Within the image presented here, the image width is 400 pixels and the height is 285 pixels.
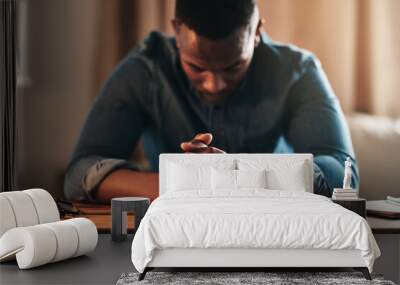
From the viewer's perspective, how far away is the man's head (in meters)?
7.86

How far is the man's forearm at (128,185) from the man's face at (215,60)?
44.6 inches

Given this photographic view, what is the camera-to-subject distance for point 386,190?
8125 mm

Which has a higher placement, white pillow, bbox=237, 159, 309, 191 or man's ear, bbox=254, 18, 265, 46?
man's ear, bbox=254, 18, 265, 46

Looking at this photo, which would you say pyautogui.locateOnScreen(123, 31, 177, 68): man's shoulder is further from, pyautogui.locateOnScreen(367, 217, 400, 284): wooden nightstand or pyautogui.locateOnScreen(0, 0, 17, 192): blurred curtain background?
pyautogui.locateOnScreen(367, 217, 400, 284): wooden nightstand

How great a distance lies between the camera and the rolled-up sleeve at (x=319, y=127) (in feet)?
25.7

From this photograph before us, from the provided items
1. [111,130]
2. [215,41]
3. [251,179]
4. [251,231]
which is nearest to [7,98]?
[111,130]

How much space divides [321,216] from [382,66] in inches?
143

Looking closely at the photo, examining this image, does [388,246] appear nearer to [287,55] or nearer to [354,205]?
[354,205]

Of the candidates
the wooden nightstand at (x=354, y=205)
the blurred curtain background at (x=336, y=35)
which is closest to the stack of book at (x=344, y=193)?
the wooden nightstand at (x=354, y=205)

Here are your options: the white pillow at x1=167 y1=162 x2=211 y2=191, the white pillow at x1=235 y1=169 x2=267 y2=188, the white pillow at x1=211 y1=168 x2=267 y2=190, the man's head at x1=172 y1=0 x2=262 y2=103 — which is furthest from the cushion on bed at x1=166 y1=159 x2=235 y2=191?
the man's head at x1=172 y1=0 x2=262 y2=103

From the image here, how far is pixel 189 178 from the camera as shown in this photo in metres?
6.62

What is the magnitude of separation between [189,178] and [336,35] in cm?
271

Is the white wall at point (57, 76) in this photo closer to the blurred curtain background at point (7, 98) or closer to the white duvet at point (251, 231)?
the blurred curtain background at point (7, 98)

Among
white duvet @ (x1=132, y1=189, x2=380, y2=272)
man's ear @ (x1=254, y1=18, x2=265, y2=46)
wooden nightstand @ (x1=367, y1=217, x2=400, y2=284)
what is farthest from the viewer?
man's ear @ (x1=254, y1=18, x2=265, y2=46)
